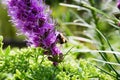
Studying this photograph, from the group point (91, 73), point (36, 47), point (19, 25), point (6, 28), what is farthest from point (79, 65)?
point (6, 28)

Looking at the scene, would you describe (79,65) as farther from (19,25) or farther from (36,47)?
(19,25)

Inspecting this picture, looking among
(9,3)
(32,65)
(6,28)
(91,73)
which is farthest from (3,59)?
(6,28)

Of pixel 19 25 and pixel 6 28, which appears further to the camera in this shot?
pixel 6 28

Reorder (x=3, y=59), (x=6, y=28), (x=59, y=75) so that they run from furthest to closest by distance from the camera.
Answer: (x=6, y=28) → (x=3, y=59) → (x=59, y=75)

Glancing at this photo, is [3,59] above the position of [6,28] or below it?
above

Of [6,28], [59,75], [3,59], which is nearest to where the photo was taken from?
[59,75]

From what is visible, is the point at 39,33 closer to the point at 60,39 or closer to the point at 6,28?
the point at 60,39

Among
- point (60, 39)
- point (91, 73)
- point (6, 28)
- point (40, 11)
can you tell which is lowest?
point (6, 28)
